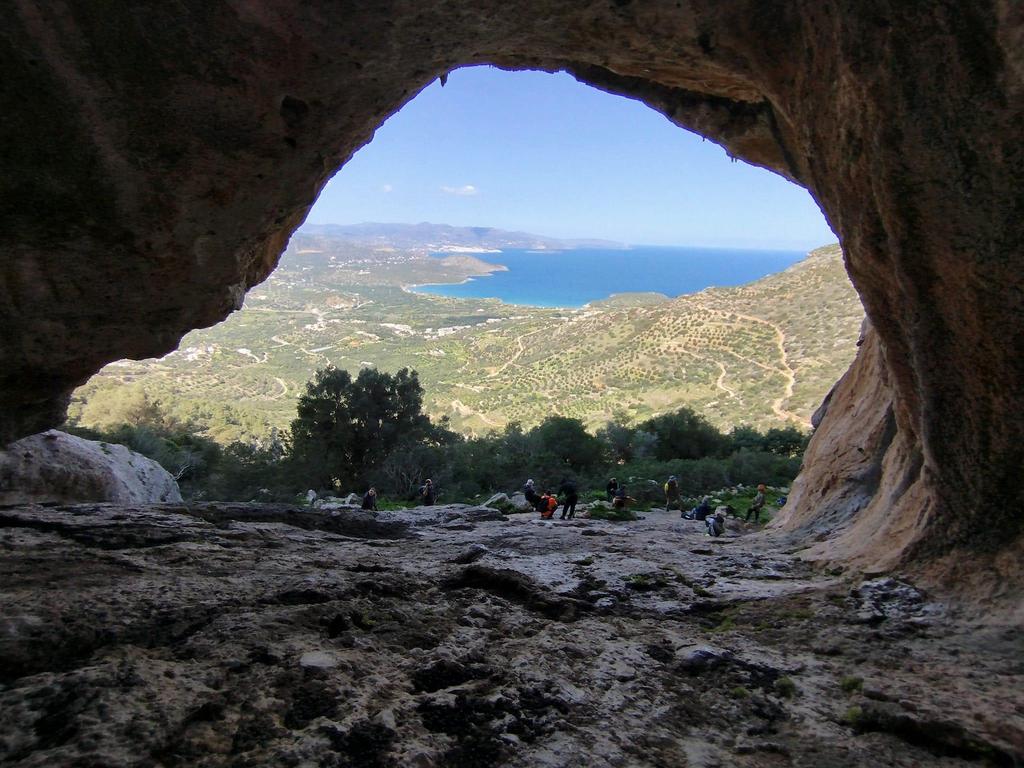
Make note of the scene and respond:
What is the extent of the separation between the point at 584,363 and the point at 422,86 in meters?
59.6

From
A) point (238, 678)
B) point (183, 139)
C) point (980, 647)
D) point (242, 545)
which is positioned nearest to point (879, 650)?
point (980, 647)

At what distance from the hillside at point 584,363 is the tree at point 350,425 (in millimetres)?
19710

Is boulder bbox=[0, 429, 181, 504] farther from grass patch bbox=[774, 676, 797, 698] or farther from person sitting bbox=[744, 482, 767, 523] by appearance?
person sitting bbox=[744, 482, 767, 523]

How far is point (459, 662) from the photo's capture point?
4.25 m

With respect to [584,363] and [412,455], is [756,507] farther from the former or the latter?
[584,363]

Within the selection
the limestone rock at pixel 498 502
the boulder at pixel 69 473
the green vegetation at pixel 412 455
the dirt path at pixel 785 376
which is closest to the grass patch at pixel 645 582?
the boulder at pixel 69 473

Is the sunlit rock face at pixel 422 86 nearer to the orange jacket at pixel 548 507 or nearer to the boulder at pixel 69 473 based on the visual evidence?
the boulder at pixel 69 473

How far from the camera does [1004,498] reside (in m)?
5.14

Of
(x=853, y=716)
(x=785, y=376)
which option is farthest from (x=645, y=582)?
(x=785, y=376)

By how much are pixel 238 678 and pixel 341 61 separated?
210 inches

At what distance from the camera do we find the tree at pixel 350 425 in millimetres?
28766

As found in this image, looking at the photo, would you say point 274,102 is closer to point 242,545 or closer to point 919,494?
point 242,545

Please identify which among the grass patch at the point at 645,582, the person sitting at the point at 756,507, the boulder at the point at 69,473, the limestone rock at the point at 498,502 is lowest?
the limestone rock at the point at 498,502

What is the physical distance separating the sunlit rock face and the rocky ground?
1839 millimetres
